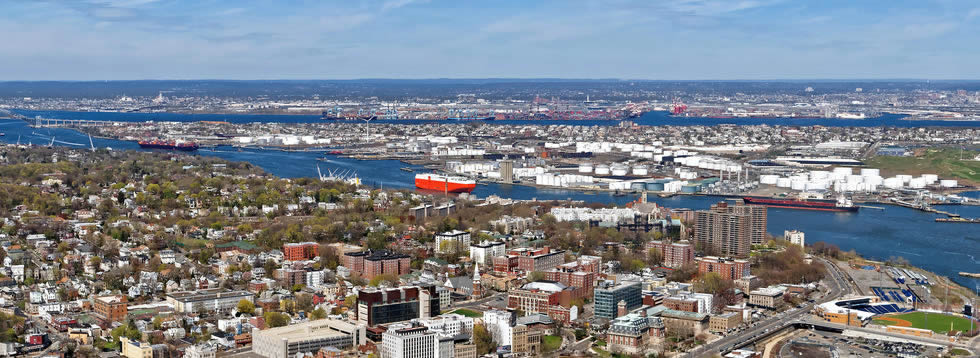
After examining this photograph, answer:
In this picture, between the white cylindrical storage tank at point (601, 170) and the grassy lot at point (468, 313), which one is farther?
the white cylindrical storage tank at point (601, 170)

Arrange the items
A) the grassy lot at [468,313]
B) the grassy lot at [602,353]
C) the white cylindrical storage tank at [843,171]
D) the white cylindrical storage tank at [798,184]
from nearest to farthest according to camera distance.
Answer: the grassy lot at [602,353], the grassy lot at [468,313], the white cylindrical storage tank at [798,184], the white cylindrical storage tank at [843,171]

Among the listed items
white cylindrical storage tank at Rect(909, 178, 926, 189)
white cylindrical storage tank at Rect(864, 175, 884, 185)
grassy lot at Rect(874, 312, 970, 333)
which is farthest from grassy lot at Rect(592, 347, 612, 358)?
white cylindrical storage tank at Rect(909, 178, 926, 189)

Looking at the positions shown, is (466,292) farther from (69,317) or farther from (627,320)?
(69,317)

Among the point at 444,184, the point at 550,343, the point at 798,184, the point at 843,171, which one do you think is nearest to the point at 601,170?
the point at 798,184

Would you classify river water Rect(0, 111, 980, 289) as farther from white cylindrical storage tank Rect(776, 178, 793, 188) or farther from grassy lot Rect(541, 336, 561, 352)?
grassy lot Rect(541, 336, 561, 352)

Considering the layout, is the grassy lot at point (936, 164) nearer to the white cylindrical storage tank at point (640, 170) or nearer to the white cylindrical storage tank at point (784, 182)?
the white cylindrical storage tank at point (784, 182)

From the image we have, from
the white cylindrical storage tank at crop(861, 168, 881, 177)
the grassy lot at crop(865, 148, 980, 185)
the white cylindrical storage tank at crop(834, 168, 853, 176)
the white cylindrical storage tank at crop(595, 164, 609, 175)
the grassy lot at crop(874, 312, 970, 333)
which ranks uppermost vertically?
the grassy lot at crop(874, 312, 970, 333)

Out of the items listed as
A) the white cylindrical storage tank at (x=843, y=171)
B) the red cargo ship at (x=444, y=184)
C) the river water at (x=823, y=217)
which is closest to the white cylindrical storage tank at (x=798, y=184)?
the white cylindrical storage tank at (x=843, y=171)
